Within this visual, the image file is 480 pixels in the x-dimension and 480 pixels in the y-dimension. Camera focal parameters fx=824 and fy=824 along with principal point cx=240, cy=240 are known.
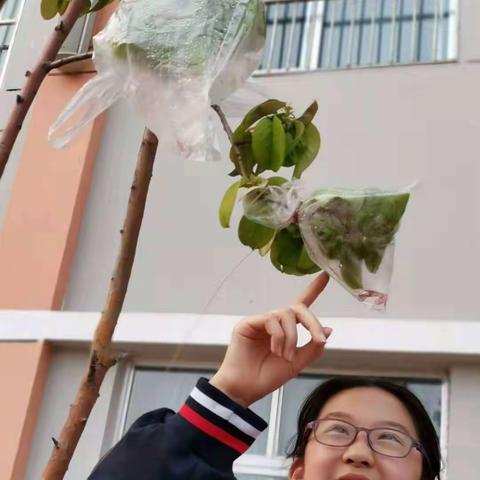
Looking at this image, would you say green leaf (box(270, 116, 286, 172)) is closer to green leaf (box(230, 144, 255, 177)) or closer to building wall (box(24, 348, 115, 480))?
green leaf (box(230, 144, 255, 177))

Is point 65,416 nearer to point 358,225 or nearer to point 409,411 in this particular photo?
point 409,411

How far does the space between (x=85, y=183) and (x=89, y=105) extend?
283cm

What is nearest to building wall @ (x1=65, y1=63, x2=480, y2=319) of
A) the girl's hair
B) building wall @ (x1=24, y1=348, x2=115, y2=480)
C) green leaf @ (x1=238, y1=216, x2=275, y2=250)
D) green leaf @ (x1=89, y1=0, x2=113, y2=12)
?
building wall @ (x1=24, y1=348, x2=115, y2=480)

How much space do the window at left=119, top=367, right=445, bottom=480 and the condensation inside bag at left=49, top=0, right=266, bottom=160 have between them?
87.0 inches

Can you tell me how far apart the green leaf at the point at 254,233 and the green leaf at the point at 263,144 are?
7cm

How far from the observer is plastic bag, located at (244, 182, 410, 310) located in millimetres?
936

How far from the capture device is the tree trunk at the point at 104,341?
3.34 feet

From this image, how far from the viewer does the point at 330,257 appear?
946 mm

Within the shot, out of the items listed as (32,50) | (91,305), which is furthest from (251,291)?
(32,50)

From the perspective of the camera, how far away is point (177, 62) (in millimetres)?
992

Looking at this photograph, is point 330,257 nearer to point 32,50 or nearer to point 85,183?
point 85,183

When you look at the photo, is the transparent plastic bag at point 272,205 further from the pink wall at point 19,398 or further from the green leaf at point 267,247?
the pink wall at point 19,398

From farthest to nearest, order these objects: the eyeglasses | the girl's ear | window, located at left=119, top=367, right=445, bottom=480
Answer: window, located at left=119, top=367, right=445, bottom=480, the girl's ear, the eyeglasses

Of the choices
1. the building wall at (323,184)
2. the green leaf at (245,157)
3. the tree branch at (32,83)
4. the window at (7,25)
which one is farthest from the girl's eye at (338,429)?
the window at (7,25)
